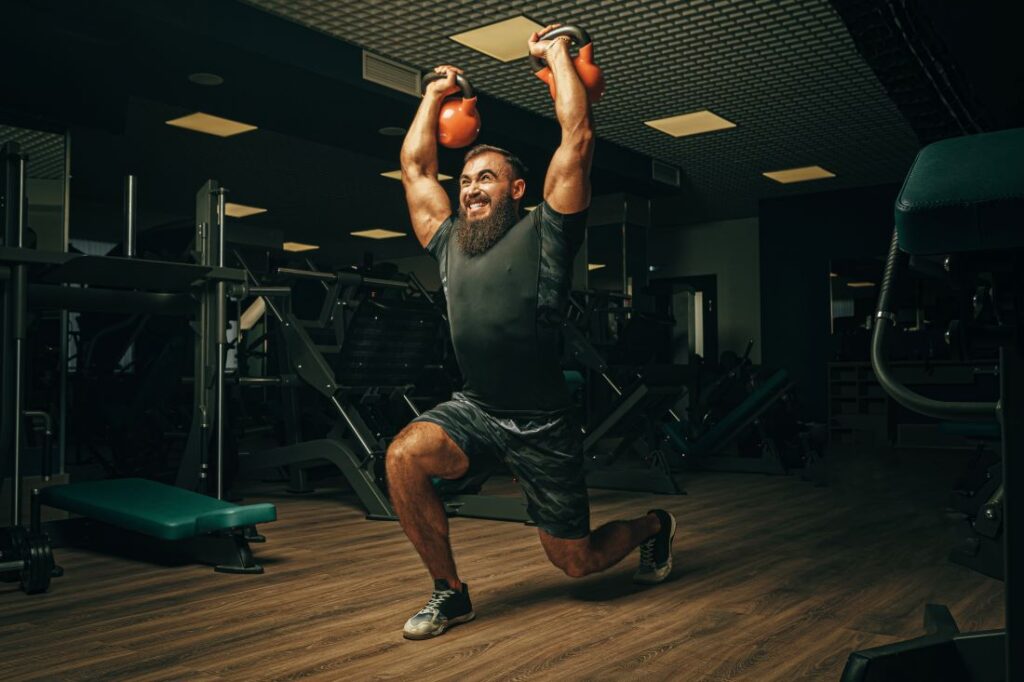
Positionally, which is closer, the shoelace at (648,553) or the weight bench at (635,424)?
the shoelace at (648,553)

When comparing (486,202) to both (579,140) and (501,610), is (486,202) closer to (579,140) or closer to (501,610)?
(579,140)

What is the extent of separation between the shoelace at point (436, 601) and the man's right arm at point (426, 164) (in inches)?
36.9

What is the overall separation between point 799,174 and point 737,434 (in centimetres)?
437

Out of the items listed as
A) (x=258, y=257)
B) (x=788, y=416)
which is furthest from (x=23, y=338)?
(x=258, y=257)

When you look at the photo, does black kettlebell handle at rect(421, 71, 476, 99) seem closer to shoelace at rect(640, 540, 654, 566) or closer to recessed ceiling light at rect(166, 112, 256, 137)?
shoelace at rect(640, 540, 654, 566)

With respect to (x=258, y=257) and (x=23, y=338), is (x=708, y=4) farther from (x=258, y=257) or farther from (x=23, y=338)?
(x=258, y=257)

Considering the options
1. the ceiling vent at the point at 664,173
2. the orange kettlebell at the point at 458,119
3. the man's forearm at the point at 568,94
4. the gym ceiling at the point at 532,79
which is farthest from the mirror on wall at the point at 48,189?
the ceiling vent at the point at 664,173

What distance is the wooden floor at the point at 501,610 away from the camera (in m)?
1.95

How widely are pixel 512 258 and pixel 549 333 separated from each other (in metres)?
0.22

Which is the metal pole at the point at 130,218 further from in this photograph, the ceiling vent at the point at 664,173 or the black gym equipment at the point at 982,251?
the ceiling vent at the point at 664,173

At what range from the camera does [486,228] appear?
229 centimetres

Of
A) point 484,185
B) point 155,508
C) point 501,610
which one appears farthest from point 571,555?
point 155,508

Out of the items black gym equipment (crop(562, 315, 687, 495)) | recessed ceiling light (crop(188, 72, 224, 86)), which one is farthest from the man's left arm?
recessed ceiling light (crop(188, 72, 224, 86))

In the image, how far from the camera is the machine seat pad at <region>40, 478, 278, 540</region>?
8.98 feet
